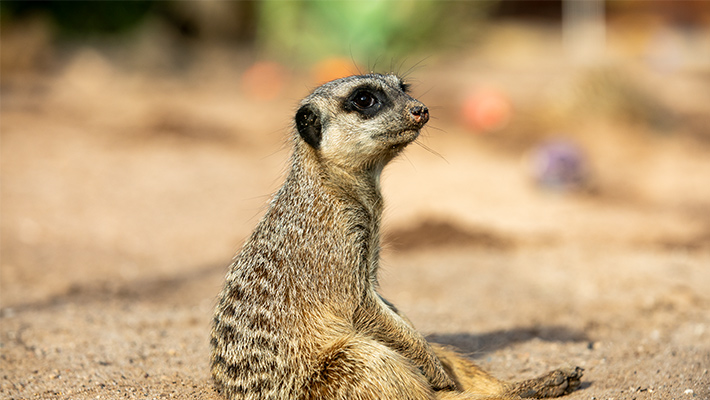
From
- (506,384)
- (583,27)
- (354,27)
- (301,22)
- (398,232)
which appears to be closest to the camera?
(506,384)

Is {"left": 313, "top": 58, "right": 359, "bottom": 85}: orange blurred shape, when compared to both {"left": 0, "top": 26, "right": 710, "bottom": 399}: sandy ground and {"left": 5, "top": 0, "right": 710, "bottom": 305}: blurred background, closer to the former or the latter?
{"left": 5, "top": 0, "right": 710, "bottom": 305}: blurred background

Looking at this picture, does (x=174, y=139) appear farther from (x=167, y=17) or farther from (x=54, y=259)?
(x=167, y=17)

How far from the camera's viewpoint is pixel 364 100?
3.31 m

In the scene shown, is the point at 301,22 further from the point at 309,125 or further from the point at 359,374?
the point at 359,374

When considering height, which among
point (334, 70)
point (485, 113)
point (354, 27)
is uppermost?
point (354, 27)

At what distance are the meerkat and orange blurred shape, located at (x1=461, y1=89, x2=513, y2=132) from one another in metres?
8.51

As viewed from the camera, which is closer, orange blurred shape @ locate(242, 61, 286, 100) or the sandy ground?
the sandy ground

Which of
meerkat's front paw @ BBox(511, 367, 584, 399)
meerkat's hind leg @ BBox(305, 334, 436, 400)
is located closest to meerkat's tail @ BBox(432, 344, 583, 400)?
meerkat's front paw @ BBox(511, 367, 584, 399)

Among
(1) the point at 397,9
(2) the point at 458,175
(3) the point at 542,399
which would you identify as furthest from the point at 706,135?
(3) the point at 542,399

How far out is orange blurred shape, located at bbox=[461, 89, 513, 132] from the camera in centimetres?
1177

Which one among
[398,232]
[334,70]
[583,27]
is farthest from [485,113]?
[583,27]

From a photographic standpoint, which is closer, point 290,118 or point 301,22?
point 290,118

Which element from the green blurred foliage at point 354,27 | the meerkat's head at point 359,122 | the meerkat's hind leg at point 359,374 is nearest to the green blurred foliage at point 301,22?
the green blurred foliage at point 354,27

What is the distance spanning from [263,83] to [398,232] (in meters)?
6.92
